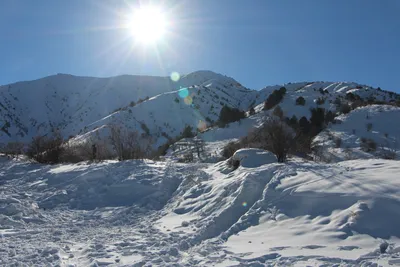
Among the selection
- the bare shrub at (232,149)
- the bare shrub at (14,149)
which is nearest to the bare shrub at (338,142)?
the bare shrub at (232,149)

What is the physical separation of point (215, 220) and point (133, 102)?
66.6m

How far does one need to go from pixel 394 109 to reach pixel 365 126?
6.12 metres

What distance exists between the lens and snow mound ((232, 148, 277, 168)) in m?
8.97

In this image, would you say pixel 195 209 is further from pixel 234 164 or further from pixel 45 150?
pixel 45 150

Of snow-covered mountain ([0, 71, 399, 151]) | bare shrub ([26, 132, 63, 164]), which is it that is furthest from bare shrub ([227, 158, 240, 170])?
snow-covered mountain ([0, 71, 399, 151])

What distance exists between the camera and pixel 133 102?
69.2 meters

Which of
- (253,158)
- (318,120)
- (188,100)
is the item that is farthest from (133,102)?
(253,158)

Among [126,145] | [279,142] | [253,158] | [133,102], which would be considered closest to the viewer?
[253,158]

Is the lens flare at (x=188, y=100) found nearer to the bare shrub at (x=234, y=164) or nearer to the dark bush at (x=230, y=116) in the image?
the dark bush at (x=230, y=116)

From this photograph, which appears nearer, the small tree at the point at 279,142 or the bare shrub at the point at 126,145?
the small tree at the point at 279,142

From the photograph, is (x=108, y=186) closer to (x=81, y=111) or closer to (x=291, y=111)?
(x=291, y=111)

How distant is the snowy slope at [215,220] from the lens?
3848 mm

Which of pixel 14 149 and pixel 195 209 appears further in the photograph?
pixel 14 149

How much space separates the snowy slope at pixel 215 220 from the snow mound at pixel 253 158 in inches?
7.8
